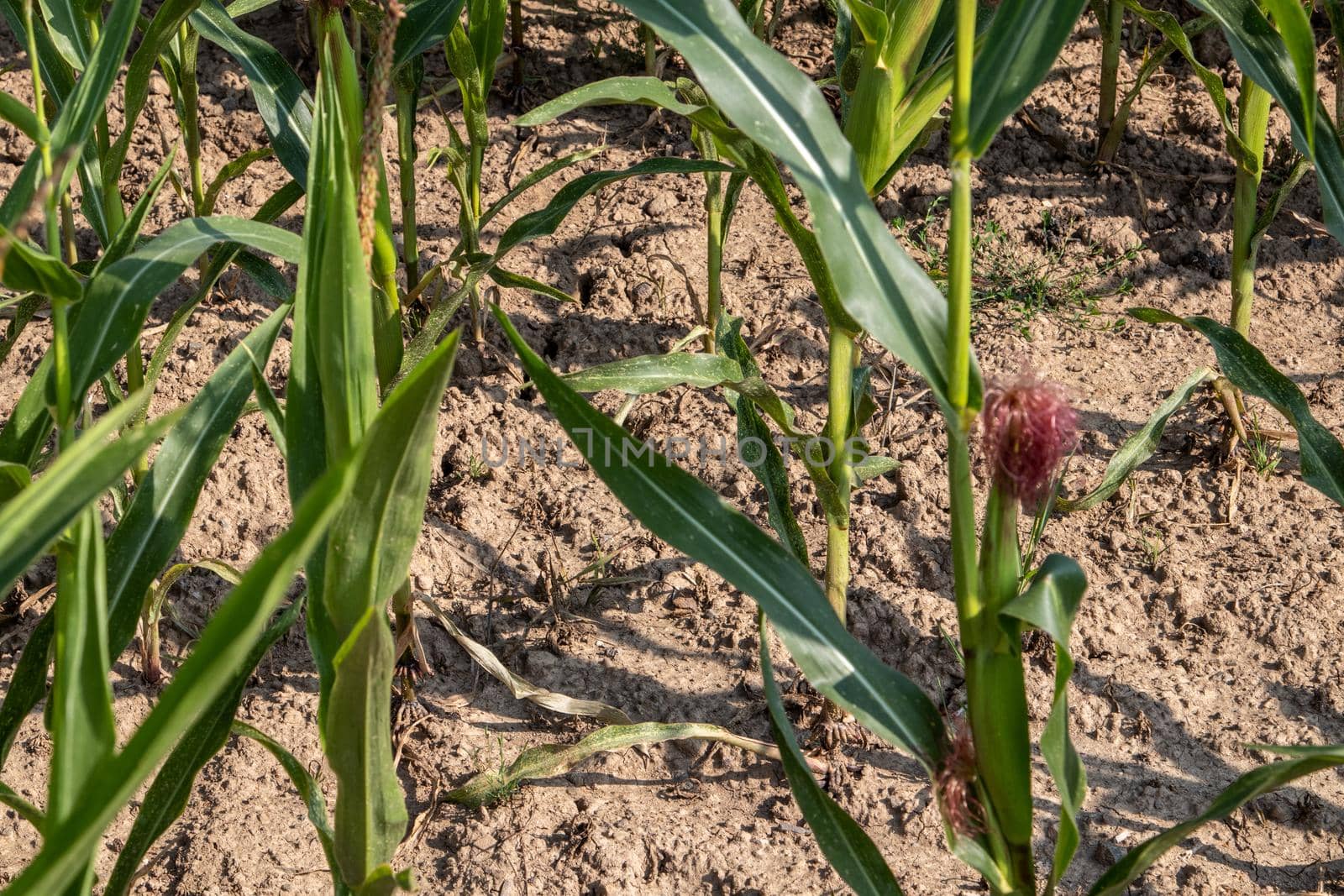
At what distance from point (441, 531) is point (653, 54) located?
5.16 feet

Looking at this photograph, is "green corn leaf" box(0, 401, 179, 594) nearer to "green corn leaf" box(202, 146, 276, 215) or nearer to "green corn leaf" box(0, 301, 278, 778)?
"green corn leaf" box(0, 301, 278, 778)

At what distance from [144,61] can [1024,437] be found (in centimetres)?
152

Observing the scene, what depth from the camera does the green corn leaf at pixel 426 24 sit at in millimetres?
2363

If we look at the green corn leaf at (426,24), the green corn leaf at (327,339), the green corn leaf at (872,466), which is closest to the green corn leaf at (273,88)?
the green corn leaf at (426,24)

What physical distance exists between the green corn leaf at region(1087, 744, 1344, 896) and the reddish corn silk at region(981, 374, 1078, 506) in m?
0.40

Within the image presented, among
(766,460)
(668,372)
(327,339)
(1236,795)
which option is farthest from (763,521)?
(327,339)

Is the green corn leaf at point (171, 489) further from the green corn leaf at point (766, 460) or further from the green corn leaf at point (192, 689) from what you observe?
the green corn leaf at point (766, 460)

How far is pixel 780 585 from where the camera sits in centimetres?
158

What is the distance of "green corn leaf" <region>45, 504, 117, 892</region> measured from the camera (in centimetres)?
114

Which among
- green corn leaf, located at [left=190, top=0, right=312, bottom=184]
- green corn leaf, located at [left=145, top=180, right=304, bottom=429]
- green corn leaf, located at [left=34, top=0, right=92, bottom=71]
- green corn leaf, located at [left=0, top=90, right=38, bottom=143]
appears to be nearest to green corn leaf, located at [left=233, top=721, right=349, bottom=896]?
green corn leaf, located at [left=145, top=180, right=304, bottom=429]

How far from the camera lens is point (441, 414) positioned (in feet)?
9.71

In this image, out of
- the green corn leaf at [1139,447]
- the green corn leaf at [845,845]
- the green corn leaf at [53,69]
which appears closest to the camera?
the green corn leaf at [845,845]

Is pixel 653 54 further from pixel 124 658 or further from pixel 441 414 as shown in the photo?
pixel 124 658

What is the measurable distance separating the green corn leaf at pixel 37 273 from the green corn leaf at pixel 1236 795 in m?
1.41
